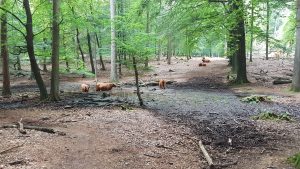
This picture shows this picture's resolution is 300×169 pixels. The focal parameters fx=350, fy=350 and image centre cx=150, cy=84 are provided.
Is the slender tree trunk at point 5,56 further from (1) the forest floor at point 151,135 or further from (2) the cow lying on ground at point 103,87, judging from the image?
(2) the cow lying on ground at point 103,87

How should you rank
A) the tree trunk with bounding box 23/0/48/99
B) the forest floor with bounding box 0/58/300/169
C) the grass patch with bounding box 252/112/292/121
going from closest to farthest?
the forest floor with bounding box 0/58/300/169
the grass patch with bounding box 252/112/292/121
the tree trunk with bounding box 23/0/48/99

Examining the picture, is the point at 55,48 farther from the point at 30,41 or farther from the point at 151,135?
the point at 151,135

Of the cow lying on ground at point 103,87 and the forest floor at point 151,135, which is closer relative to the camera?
the forest floor at point 151,135

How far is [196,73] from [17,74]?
57.1ft

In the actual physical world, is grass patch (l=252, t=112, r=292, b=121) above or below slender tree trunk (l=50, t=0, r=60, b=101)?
below

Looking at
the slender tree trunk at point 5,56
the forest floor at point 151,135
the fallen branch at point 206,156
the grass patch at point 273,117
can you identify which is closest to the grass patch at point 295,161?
the forest floor at point 151,135

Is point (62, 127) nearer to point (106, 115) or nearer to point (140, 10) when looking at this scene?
point (106, 115)

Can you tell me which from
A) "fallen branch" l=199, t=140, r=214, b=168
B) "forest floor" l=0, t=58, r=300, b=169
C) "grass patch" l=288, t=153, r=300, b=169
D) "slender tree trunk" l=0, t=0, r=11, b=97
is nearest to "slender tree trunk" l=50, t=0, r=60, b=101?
"forest floor" l=0, t=58, r=300, b=169

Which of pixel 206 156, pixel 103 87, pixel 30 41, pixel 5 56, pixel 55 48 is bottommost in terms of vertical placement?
pixel 206 156

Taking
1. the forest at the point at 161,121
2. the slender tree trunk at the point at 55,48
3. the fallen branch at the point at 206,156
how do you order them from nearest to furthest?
the fallen branch at the point at 206,156, the forest at the point at 161,121, the slender tree trunk at the point at 55,48

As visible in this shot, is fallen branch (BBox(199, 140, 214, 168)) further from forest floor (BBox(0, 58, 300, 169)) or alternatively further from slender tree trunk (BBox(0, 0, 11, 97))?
slender tree trunk (BBox(0, 0, 11, 97))

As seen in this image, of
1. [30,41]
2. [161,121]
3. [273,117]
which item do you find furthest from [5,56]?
[273,117]

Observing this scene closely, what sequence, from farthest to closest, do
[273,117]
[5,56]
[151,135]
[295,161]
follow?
[5,56], [273,117], [151,135], [295,161]

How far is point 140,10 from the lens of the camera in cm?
2031
